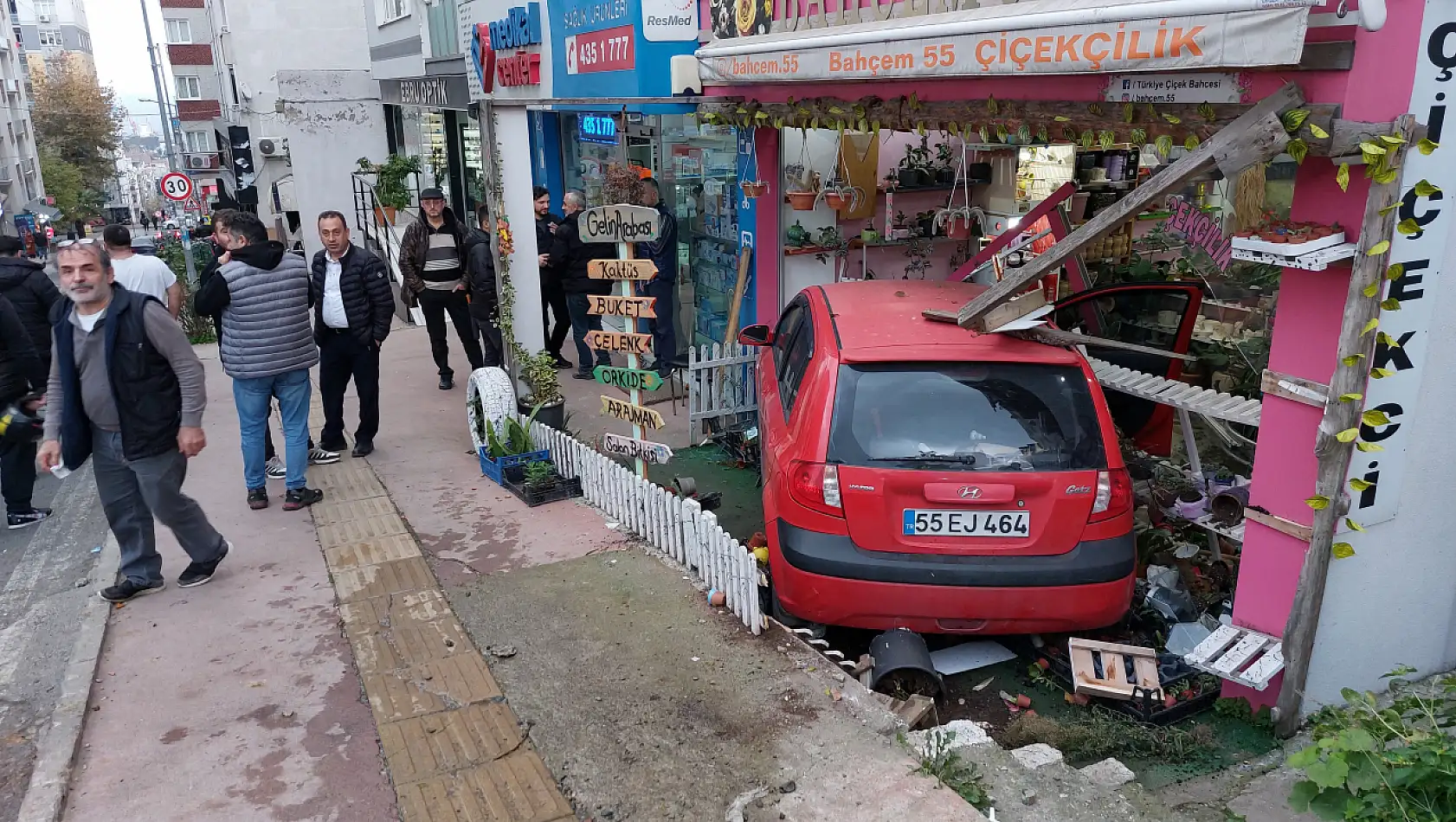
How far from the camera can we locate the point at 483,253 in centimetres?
899

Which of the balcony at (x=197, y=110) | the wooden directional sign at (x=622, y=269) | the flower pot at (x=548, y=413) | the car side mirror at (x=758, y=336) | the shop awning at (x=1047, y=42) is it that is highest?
the balcony at (x=197, y=110)

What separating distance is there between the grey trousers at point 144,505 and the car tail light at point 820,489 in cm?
322

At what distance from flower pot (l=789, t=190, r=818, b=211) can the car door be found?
2.46 m

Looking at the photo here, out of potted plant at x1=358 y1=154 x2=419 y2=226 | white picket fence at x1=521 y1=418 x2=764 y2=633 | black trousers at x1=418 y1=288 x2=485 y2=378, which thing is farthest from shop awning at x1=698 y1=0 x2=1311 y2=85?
potted plant at x1=358 y1=154 x2=419 y2=226

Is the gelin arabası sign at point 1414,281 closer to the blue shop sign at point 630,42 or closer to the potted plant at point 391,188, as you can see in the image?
the blue shop sign at point 630,42

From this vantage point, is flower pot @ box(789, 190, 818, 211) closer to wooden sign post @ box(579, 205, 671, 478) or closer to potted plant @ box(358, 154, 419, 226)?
wooden sign post @ box(579, 205, 671, 478)

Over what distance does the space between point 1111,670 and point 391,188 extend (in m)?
16.1

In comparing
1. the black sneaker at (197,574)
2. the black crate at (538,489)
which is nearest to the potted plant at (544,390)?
the black crate at (538,489)

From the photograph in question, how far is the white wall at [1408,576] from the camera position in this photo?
3.92 m

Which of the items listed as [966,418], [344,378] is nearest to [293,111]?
[344,378]

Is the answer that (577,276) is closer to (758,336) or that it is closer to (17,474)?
(758,336)

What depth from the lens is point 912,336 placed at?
491 centimetres

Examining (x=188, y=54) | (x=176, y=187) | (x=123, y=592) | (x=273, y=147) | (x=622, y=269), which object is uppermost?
(x=188, y=54)

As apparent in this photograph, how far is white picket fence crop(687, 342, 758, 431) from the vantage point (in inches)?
292
